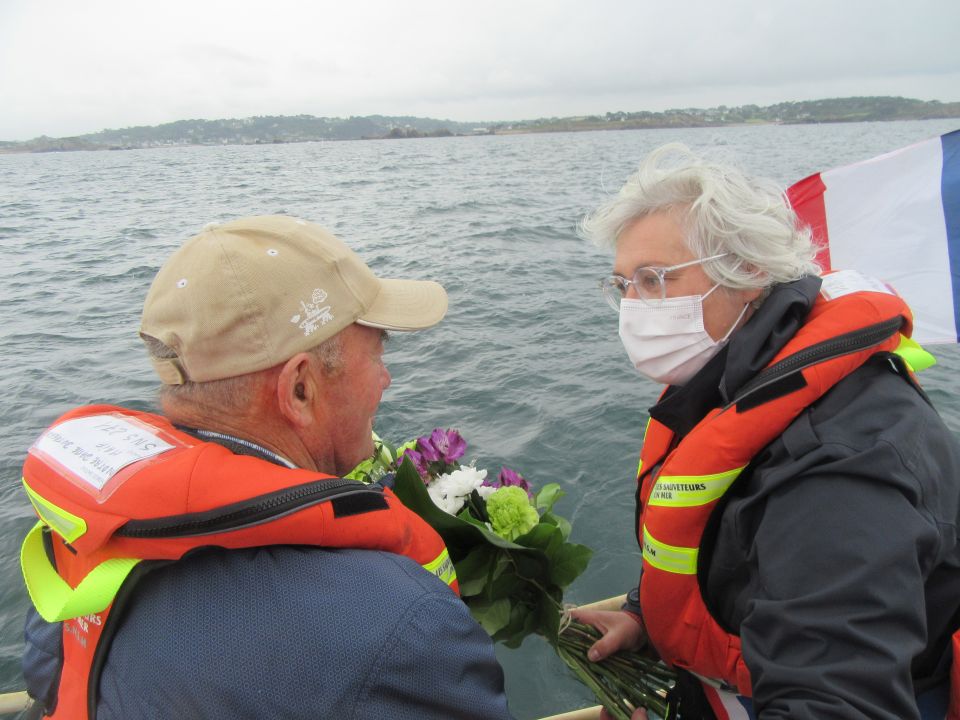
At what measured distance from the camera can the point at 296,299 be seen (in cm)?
165

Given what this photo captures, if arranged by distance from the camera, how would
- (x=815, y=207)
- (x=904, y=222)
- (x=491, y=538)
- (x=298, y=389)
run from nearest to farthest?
(x=298, y=389), (x=491, y=538), (x=904, y=222), (x=815, y=207)

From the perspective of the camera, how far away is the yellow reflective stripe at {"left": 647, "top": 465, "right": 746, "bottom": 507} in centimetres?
204

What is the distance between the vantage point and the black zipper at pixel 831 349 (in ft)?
6.04

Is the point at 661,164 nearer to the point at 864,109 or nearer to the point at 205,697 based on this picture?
the point at 205,697

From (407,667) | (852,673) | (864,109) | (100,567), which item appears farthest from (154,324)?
(864,109)

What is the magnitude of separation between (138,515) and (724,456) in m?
1.63

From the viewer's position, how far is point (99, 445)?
4.97 ft

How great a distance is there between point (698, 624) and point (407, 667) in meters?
1.34

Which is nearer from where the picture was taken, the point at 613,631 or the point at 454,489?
the point at 454,489

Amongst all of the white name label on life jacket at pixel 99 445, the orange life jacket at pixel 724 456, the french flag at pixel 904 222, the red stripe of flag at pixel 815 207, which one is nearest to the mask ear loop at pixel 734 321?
the orange life jacket at pixel 724 456

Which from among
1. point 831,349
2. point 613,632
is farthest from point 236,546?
point 613,632

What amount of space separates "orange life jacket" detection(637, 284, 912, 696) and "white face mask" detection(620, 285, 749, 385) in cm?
30

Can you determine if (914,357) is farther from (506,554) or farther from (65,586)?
(65,586)

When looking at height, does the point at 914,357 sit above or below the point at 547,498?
above
